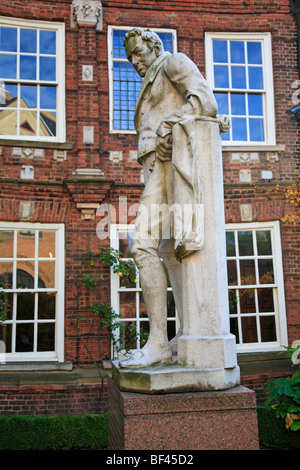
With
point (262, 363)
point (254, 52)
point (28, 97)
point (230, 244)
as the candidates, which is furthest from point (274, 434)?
point (254, 52)

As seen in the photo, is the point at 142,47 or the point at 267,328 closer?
the point at 142,47

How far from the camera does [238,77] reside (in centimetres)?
979

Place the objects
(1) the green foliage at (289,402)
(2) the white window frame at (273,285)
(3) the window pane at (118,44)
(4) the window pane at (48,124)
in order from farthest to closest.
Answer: (3) the window pane at (118,44)
(4) the window pane at (48,124)
(2) the white window frame at (273,285)
(1) the green foliage at (289,402)

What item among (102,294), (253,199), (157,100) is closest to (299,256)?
(253,199)

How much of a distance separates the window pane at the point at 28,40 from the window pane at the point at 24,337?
5430 millimetres

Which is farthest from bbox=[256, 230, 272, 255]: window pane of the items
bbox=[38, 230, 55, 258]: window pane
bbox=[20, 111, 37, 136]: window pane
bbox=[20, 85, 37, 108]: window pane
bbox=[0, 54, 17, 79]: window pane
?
bbox=[0, 54, 17, 79]: window pane

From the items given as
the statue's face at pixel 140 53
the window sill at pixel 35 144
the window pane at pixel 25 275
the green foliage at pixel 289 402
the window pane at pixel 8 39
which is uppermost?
the window pane at pixel 8 39

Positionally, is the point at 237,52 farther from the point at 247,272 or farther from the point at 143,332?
the point at 143,332

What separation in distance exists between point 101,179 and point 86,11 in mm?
3459

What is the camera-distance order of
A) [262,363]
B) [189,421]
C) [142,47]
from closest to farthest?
1. [189,421]
2. [142,47]
3. [262,363]

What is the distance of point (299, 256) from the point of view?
29.5 feet

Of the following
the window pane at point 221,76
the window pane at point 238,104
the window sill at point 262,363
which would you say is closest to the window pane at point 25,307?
the window sill at point 262,363

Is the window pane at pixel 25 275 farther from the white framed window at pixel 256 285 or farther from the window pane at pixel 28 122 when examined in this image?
the white framed window at pixel 256 285

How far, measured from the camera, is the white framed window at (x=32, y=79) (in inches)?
350
